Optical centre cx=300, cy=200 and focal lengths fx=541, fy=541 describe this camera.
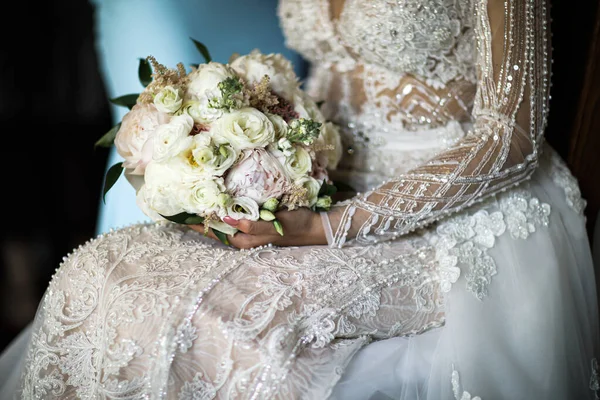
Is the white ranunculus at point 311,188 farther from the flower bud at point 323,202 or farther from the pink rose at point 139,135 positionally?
the pink rose at point 139,135

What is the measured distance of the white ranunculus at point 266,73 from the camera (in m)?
1.08

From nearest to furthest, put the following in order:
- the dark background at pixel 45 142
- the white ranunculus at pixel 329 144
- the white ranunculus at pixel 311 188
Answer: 1. the white ranunculus at pixel 311 188
2. the white ranunculus at pixel 329 144
3. the dark background at pixel 45 142

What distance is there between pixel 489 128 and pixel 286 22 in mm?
619

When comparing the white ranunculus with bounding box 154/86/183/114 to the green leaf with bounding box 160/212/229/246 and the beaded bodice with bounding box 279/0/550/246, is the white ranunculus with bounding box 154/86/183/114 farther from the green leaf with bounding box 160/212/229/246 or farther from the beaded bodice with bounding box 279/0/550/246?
the beaded bodice with bounding box 279/0/550/246

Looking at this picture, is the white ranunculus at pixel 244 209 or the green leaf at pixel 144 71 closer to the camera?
the white ranunculus at pixel 244 209

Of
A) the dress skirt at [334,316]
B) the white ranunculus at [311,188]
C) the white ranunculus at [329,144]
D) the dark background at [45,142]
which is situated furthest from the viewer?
the dark background at [45,142]

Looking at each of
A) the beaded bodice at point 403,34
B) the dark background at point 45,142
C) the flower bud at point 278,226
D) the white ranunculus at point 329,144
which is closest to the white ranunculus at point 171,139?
the flower bud at point 278,226

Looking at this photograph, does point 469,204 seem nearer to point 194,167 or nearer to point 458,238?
point 458,238

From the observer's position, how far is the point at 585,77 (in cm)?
138

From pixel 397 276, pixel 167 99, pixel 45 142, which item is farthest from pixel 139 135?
pixel 45 142

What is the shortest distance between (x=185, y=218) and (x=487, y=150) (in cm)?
59

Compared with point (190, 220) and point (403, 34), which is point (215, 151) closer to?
point (190, 220)

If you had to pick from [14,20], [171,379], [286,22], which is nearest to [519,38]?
[286,22]

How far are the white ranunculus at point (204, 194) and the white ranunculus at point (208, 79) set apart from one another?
168 mm
